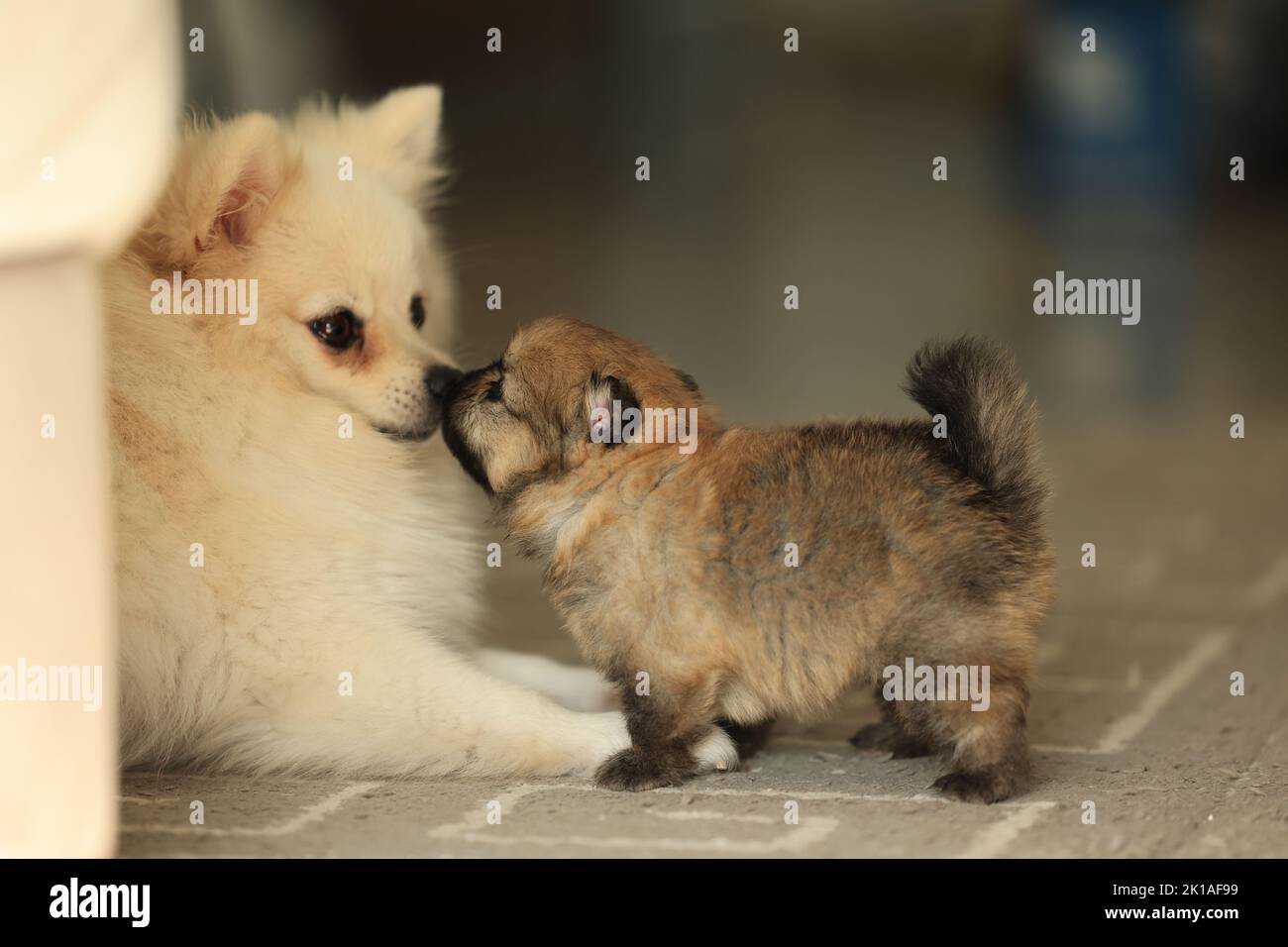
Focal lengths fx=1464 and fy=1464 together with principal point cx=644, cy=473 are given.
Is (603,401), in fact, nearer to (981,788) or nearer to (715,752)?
(715,752)

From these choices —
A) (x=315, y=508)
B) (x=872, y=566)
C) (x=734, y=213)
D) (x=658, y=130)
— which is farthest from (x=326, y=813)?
(x=658, y=130)

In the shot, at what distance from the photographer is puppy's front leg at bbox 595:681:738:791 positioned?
8.00 feet

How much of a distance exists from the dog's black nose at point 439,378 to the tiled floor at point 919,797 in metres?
0.77

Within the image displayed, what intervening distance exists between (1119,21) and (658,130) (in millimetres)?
4570

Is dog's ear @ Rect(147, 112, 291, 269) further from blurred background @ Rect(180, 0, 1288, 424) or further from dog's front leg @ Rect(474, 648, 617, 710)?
blurred background @ Rect(180, 0, 1288, 424)

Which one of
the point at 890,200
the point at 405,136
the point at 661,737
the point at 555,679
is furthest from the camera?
the point at 890,200

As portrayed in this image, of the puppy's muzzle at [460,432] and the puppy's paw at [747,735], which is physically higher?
the puppy's muzzle at [460,432]

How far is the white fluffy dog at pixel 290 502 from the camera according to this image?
99.6 inches

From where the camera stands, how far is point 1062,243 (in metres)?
10.6

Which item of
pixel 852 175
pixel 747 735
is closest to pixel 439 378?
pixel 747 735

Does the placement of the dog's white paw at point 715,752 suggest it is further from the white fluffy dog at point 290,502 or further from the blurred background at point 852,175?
the blurred background at point 852,175

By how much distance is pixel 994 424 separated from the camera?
243cm

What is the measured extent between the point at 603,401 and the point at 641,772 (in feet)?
2.07

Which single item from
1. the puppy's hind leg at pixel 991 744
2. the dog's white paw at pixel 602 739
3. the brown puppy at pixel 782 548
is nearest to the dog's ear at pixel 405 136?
the brown puppy at pixel 782 548
